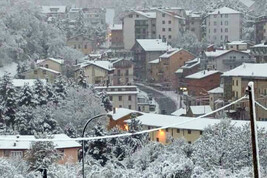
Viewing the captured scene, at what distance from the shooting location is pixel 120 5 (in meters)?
68.4

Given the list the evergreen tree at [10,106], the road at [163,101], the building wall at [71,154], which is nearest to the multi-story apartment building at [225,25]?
the road at [163,101]

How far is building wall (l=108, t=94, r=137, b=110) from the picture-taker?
3041 centimetres

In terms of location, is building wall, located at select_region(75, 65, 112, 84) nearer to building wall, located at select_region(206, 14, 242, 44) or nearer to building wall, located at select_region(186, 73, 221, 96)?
building wall, located at select_region(186, 73, 221, 96)

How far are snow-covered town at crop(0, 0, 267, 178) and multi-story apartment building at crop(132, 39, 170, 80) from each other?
0.22 ft

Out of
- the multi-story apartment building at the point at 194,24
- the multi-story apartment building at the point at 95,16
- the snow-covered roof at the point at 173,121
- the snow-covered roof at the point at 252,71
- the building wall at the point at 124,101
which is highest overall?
the multi-story apartment building at the point at 95,16

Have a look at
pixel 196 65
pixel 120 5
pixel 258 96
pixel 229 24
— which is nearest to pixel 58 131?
pixel 258 96

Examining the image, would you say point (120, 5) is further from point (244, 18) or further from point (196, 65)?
point (196, 65)

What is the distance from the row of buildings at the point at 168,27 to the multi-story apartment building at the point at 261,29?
252 centimetres

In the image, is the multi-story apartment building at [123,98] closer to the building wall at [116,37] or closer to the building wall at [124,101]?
the building wall at [124,101]

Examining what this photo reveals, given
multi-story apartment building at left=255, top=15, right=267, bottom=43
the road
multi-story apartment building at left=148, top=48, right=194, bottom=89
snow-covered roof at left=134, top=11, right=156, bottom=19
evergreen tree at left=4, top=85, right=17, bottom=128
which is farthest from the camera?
snow-covered roof at left=134, top=11, right=156, bottom=19

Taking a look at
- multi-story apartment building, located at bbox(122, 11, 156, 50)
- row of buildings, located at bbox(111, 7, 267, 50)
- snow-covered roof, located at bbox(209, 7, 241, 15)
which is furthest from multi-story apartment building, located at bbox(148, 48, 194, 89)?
snow-covered roof, located at bbox(209, 7, 241, 15)

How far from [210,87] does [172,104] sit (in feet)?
7.05

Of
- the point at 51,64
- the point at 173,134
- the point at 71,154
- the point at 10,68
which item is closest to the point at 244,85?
the point at 173,134

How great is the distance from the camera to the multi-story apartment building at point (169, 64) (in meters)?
38.0
